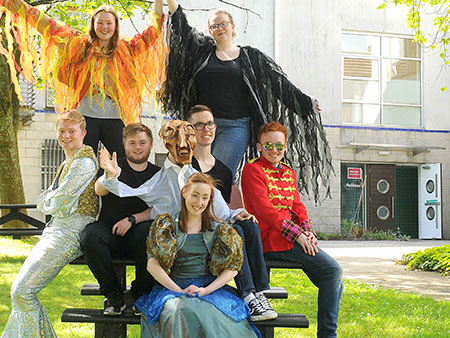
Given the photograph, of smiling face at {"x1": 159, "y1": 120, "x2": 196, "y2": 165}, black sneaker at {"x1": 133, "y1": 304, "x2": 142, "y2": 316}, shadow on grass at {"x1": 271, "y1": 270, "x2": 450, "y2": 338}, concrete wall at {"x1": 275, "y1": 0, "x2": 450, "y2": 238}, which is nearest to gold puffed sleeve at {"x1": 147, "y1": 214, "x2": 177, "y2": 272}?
black sneaker at {"x1": 133, "y1": 304, "x2": 142, "y2": 316}

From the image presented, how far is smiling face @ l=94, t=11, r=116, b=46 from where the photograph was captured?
4.12 metres

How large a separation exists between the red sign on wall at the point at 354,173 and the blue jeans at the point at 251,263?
615 inches

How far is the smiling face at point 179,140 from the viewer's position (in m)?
3.57

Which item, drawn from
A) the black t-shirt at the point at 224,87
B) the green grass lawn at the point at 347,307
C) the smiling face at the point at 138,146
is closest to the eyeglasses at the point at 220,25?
the black t-shirt at the point at 224,87

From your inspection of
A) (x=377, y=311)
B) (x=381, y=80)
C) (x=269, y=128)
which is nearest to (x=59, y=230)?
(x=269, y=128)

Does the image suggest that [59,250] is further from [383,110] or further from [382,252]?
[383,110]

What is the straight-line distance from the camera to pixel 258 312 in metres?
3.33

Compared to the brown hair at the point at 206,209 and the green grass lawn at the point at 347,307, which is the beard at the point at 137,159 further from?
the green grass lawn at the point at 347,307

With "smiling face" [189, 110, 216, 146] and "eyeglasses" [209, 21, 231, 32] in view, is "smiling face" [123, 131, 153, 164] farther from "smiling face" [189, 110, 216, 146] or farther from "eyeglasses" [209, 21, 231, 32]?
"eyeglasses" [209, 21, 231, 32]

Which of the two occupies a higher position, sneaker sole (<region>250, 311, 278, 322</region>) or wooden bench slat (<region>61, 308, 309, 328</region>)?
sneaker sole (<region>250, 311, 278, 322</region>)

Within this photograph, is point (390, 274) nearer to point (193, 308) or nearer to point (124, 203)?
point (124, 203)

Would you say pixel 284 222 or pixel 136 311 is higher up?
pixel 284 222

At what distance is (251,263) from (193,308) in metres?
0.47

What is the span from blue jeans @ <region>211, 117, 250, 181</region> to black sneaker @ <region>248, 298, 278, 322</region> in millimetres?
1164
